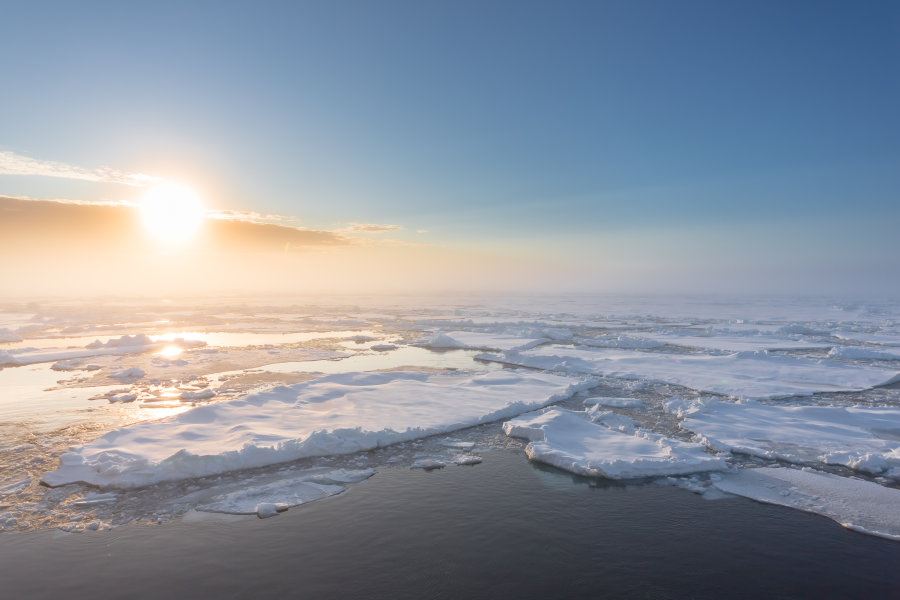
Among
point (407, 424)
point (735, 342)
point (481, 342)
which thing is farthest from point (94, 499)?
point (735, 342)

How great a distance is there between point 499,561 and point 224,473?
22.0 feet

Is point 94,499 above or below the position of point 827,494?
below

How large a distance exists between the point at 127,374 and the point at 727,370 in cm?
2812

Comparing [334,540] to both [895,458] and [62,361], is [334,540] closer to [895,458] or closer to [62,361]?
[895,458]

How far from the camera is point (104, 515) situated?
8945 mm

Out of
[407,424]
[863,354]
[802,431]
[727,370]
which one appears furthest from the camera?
[863,354]

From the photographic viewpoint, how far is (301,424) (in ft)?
45.1

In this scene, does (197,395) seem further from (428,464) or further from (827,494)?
(827,494)

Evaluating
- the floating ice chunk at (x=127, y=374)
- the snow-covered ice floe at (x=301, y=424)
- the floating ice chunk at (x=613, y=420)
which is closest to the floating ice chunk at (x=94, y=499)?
the snow-covered ice floe at (x=301, y=424)

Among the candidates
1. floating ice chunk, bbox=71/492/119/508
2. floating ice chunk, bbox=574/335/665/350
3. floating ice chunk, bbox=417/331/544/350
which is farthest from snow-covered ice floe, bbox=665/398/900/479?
floating ice chunk, bbox=417/331/544/350

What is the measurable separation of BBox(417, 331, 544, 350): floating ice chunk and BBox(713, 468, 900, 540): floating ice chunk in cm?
2073

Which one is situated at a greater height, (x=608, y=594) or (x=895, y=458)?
(x=895, y=458)

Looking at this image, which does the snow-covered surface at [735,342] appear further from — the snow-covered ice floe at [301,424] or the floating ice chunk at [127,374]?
the floating ice chunk at [127,374]

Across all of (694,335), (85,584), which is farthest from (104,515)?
(694,335)
